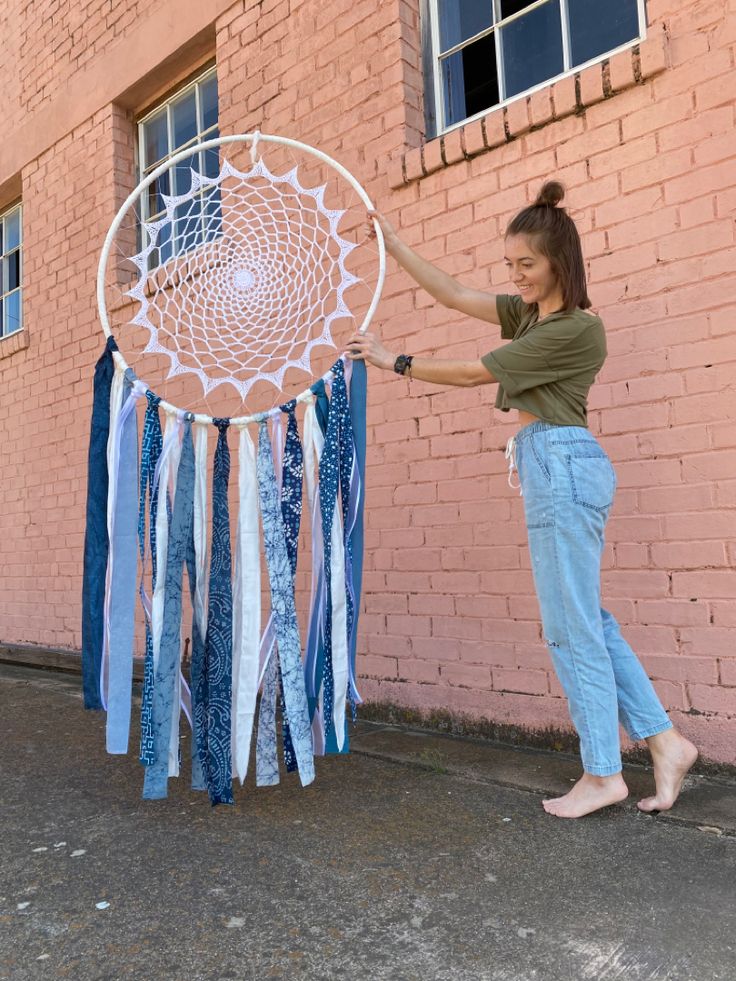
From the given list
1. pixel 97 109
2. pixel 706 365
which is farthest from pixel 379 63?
pixel 97 109

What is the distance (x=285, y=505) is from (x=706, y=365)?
58.0 inches

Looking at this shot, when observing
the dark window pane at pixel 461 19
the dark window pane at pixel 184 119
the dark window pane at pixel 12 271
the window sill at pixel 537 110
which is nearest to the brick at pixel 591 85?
the window sill at pixel 537 110

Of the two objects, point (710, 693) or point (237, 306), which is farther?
point (237, 306)

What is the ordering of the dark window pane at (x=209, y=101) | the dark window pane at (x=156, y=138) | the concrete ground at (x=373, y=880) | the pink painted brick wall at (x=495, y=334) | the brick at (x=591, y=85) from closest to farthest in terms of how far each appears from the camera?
1. the concrete ground at (x=373, y=880)
2. the pink painted brick wall at (x=495, y=334)
3. the brick at (x=591, y=85)
4. the dark window pane at (x=209, y=101)
5. the dark window pane at (x=156, y=138)

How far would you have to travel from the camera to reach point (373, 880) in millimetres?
2010

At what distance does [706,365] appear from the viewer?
271 cm

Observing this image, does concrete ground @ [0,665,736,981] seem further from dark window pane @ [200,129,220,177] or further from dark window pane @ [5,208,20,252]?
dark window pane @ [5,208,20,252]

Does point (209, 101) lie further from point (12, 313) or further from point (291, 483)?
point (291, 483)

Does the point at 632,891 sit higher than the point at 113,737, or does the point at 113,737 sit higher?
the point at 113,737

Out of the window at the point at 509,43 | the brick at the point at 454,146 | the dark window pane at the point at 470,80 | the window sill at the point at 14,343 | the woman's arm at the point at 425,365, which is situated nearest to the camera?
the woman's arm at the point at 425,365

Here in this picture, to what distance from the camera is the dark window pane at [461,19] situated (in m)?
3.59

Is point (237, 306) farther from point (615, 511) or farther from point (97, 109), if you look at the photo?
point (97, 109)

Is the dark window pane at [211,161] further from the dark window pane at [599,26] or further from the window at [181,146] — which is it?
the dark window pane at [599,26]

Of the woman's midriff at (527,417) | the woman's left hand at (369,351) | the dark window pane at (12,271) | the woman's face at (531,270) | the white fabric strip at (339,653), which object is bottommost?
the white fabric strip at (339,653)
